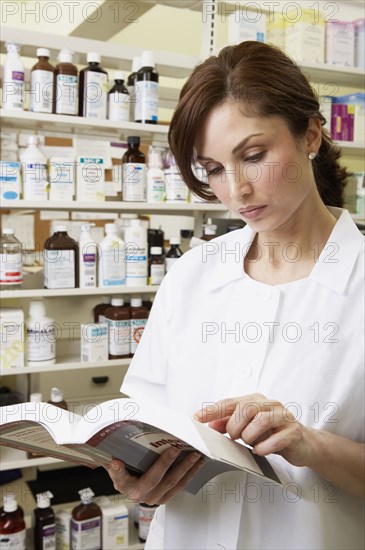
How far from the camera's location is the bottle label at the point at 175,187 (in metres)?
2.30

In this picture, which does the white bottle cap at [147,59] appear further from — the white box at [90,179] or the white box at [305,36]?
the white box at [305,36]

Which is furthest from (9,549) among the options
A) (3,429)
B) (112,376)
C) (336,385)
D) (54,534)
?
(336,385)

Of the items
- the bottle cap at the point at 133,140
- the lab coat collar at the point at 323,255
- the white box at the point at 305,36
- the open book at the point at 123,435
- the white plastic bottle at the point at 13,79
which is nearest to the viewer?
the open book at the point at 123,435

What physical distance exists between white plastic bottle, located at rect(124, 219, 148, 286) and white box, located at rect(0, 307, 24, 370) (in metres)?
0.44

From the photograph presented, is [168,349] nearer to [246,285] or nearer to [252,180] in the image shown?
[246,285]

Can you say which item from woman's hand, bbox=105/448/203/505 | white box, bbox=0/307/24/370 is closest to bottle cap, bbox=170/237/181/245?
white box, bbox=0/307/24/370

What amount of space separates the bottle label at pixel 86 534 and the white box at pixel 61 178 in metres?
1.20

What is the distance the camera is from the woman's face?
94cm

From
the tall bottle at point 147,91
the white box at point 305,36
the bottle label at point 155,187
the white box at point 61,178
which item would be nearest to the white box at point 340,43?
the white box at point 305,36

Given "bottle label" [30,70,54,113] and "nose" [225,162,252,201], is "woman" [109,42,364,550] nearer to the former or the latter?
"nose" [225,162,252,201]

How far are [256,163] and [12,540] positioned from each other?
1.70m

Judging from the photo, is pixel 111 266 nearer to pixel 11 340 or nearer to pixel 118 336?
pixel 118 336

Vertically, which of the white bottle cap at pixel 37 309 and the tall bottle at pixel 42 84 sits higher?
the tall bottle at pixel 42 84

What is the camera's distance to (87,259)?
2.20 metres
